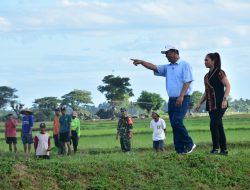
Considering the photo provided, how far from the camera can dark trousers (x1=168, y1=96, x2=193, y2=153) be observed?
39.2 ft

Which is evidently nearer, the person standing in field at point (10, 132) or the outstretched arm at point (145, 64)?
the outstretched arm at point (145, 64)

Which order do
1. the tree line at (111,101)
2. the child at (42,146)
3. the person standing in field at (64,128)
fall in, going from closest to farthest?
the child at (42,146) < the person standing in field at (64,128) < the tree line at (111,101)

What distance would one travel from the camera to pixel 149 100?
93.6 meters

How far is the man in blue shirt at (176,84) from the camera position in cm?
1177

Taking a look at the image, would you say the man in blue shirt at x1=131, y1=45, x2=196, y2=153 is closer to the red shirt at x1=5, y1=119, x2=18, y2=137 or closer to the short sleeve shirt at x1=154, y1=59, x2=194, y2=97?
the short sleeve shirt at x1=154, y1=59, x2=194, y2=97

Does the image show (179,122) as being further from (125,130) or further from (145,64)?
(125,130)

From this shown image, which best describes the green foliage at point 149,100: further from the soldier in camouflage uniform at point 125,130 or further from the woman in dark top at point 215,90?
the woman in dark top at point 215,90

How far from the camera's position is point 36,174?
1030 centimetres

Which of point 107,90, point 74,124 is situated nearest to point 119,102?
point 107,90

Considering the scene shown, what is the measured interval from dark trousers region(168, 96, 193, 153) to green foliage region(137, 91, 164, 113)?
79856 millimetres

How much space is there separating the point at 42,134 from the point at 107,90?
76.7 metres

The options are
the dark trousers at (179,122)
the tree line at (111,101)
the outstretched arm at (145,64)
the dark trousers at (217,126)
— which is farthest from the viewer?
the tree line at (111,101)

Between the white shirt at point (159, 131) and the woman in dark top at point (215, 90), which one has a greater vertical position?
the woman in dark top at point (215, 90)

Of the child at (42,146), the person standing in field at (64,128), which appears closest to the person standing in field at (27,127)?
the person standing in field at (64,128)
